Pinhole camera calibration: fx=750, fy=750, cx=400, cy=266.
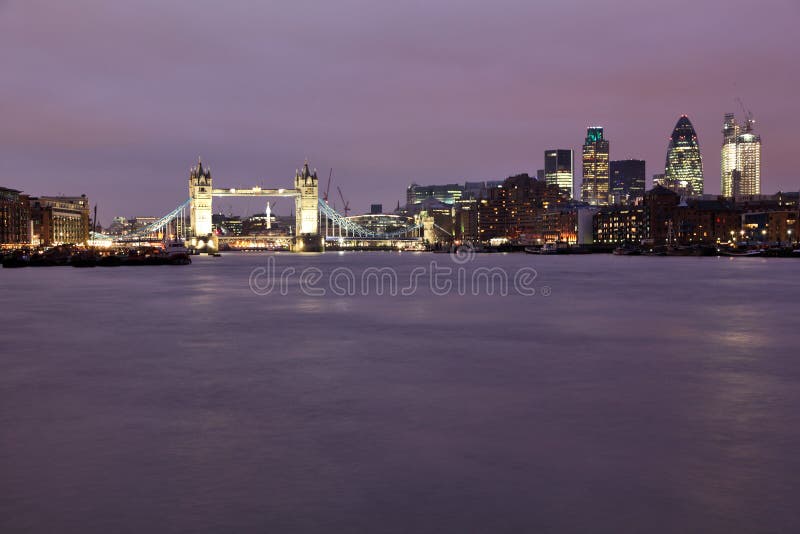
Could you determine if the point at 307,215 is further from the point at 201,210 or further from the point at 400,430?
the point at 400,430

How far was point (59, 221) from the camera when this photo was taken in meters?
159

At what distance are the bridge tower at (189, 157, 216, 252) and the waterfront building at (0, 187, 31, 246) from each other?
3916cm

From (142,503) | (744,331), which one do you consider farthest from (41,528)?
(744,331)

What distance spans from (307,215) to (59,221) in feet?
177

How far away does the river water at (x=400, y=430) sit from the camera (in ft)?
22.7

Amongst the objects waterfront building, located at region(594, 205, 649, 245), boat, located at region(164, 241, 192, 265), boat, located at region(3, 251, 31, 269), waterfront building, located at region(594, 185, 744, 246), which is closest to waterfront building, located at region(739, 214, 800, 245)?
waterfront building, located at region(594, 185, 744, 246)

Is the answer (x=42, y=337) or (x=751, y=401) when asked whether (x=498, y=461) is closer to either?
(x=751, y=401)

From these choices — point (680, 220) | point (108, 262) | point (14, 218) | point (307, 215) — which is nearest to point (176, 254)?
point (108, 262)

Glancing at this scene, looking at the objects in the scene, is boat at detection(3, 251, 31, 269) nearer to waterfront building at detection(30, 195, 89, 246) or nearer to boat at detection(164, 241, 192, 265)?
boat at detection(164, 241, 192, 265)

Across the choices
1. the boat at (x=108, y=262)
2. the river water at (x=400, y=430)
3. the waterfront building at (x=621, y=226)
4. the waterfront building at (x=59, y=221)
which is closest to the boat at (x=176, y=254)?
the boat at (x=108, y=262)

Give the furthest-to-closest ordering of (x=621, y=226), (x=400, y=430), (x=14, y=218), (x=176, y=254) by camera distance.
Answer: (x=621, y=226) < (x=14, y=218) < (x=176, y=254) < (x=400, y=430)

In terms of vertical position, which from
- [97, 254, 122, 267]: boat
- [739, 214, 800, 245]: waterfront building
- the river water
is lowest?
the river water

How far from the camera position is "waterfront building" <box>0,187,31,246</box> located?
128012mm

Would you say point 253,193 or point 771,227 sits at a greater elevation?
point 253,193
